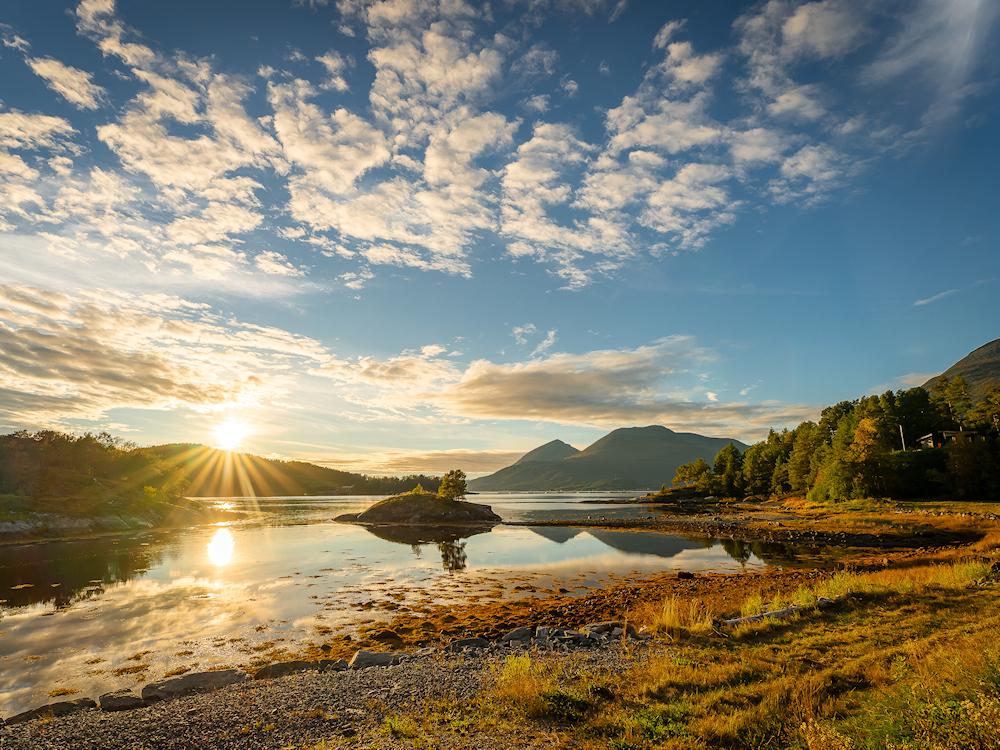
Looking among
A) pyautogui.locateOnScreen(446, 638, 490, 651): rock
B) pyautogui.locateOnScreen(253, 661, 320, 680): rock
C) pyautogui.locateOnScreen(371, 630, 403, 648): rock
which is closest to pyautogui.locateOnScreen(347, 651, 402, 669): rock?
pyautogui.locateOnScreen(253, 661, 320, 680): rock

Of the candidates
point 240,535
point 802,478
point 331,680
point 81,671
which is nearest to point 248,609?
point 81,671

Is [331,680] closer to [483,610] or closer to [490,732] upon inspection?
[490,732]

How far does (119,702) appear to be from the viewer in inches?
611

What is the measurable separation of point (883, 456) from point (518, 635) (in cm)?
8798

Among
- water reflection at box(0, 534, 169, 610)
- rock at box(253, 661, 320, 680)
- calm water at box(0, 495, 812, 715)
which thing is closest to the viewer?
rock at box(253, 661, 320, 680)

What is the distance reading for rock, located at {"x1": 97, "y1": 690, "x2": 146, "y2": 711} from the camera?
50.4ft

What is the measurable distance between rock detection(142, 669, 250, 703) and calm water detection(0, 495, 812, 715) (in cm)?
286

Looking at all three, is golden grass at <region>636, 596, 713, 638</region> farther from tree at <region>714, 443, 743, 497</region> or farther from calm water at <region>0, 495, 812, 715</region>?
tree at <region>714, 443, 743, 497</region>

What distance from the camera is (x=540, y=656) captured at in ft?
58.0

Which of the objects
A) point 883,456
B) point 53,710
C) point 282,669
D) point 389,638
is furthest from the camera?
point 883,456

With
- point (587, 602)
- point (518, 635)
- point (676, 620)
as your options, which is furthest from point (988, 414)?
point (518, 635)

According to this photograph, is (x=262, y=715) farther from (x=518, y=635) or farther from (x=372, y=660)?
(x=518, y=635)

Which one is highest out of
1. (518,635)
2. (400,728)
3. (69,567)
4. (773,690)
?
(773,690)

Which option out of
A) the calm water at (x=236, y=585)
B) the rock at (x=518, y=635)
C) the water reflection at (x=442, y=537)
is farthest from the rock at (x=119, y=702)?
the water reflection at (x=442, y=537)
